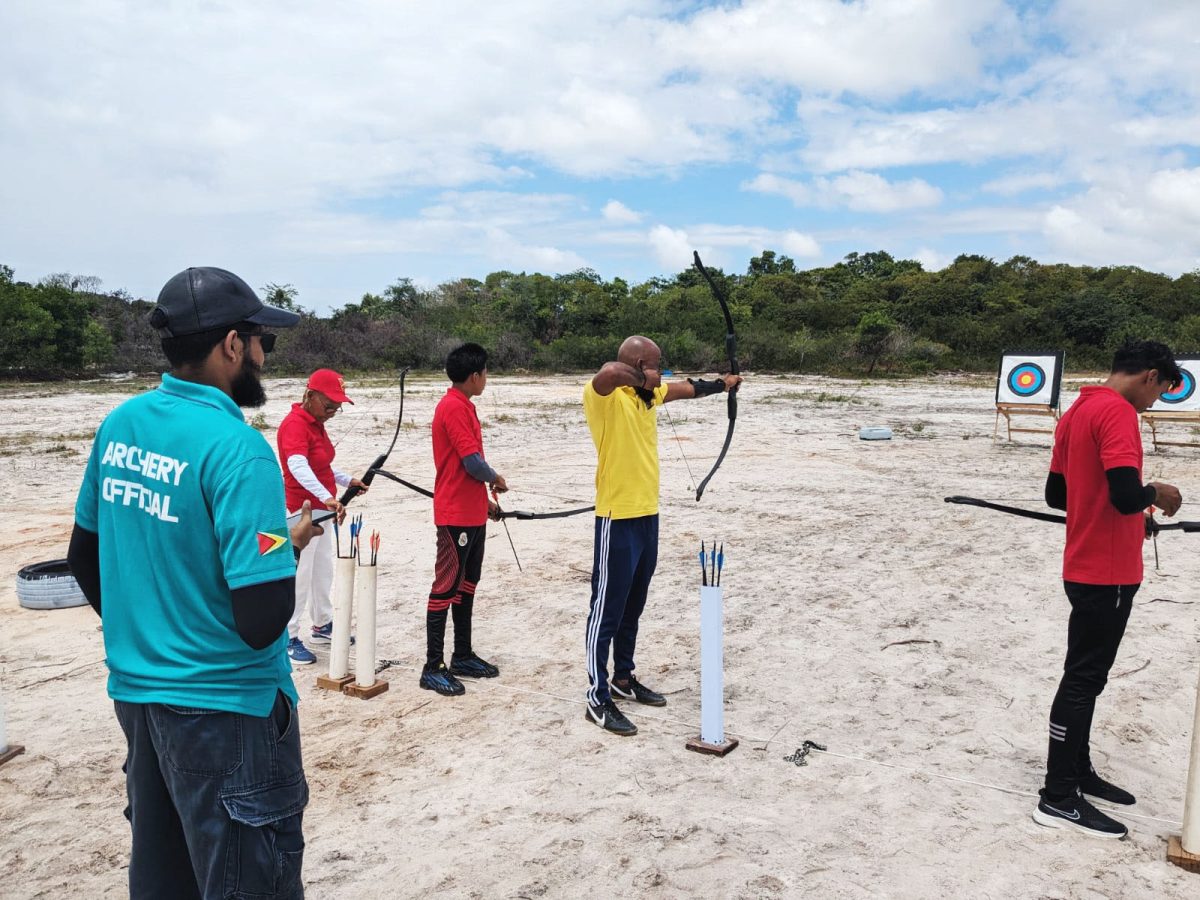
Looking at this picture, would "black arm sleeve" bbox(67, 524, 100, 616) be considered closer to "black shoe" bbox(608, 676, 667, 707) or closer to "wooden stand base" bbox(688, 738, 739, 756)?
"wooden stand base" bbox(688, 738, 739, 756)

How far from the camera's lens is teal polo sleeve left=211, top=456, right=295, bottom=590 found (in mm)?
1701

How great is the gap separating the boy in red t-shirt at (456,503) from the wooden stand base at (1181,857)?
3.16m

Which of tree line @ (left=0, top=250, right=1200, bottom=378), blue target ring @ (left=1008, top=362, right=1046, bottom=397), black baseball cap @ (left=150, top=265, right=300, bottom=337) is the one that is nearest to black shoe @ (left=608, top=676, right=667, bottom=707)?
black baseball cap @ (left=150, top=265, right=300, bottom=337)

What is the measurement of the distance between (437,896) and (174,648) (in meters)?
1.70

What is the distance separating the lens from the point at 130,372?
124 feet

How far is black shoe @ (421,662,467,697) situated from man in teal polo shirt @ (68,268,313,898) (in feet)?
9.38

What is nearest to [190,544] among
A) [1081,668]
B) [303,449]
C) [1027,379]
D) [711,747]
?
[711,747]

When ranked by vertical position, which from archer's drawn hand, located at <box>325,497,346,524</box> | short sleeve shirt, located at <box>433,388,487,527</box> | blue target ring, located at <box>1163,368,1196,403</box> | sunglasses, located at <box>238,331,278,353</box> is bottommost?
archer's drawn hand, located at <box>325,497,346,524</box>

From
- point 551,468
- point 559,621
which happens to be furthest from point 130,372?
point 559,621

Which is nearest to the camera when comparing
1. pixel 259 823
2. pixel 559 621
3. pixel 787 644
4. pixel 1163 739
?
pixel 259 823

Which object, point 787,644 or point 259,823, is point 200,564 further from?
point 787,644

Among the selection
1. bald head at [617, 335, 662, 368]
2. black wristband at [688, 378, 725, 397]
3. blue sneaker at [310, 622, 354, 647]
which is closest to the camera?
bald head at [617, 335, 662, 368]

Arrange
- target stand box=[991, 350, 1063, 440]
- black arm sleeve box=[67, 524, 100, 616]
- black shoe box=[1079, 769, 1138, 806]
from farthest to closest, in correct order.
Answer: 1. target stand box=[991, 350, 1063, 440]
2. black shoe box=[1079, 769, 1138, 806]
3. black arm sleeve box=[67, 524, 100, 616]

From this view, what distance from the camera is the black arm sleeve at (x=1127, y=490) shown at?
323 cm
